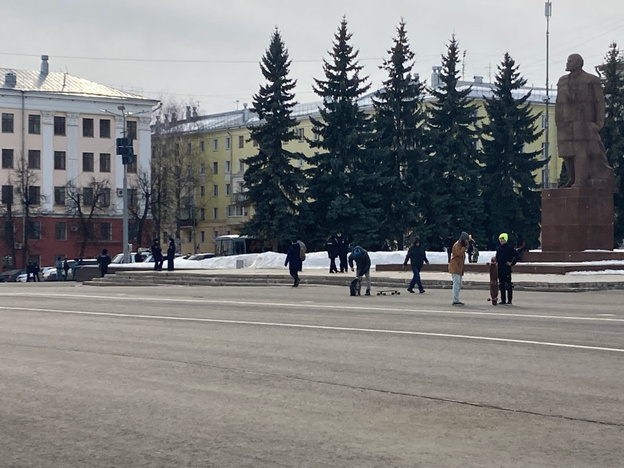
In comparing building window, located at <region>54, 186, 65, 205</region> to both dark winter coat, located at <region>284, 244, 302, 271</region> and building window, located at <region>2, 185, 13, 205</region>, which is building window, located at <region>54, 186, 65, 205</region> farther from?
dark winter coat, located at <region>284, 244, 302, 271</region>

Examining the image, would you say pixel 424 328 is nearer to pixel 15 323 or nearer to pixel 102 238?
pixel 15 323

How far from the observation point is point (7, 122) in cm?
8788

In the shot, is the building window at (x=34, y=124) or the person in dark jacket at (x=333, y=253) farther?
the building window at (x=34, y=124)

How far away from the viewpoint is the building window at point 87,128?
91356mm

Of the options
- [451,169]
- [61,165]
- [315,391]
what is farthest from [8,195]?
[315,391]

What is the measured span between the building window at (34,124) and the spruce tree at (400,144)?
3532 cm

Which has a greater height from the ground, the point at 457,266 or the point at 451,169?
the point at 451,169

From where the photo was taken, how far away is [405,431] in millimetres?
8180

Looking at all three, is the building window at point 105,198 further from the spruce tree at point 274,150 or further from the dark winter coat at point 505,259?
the dark winter coat at point 505,259

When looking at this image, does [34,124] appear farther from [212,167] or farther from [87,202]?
[212,167]

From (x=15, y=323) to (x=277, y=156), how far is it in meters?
43.4

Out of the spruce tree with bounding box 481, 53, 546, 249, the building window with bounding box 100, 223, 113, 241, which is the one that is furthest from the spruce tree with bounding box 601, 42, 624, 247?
the building window with bounding box 100, 223, 113, 241

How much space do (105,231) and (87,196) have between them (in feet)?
10.3

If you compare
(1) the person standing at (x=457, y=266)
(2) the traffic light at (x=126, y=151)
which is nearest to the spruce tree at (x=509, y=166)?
(2) the traffic light at (x=126, y=151)
